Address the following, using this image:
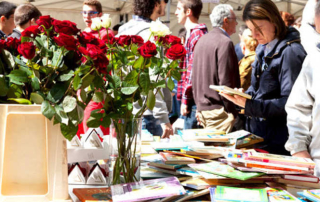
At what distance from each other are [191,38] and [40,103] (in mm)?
2513


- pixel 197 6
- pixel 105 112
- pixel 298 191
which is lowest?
pixel 298 191

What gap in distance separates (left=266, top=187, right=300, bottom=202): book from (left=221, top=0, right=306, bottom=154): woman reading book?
2.81 ft

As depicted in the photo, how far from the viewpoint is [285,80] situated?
196 centimetres

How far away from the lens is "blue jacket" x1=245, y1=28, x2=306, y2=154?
77.0 inches

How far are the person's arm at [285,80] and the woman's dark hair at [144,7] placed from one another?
0.86 meters

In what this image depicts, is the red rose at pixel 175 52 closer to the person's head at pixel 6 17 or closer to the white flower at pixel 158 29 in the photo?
the white flower at pixel 158 29

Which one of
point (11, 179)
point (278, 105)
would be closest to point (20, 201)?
point (11, 179)

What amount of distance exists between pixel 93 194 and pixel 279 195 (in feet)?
1.74

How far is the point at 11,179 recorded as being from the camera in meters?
0.99

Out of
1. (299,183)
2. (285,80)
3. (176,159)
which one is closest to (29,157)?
(176,159)

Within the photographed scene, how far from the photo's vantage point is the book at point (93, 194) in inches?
41.3

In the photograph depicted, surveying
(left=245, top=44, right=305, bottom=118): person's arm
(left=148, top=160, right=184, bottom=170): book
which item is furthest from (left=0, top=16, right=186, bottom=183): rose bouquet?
(left=245, top=44, right=305, bottom=118): person's arm

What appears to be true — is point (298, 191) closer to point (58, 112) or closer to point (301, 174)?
point (301, 174)

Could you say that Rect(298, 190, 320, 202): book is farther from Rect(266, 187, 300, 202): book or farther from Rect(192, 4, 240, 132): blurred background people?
Rect(192, 4, 240, 132): blurred background people
